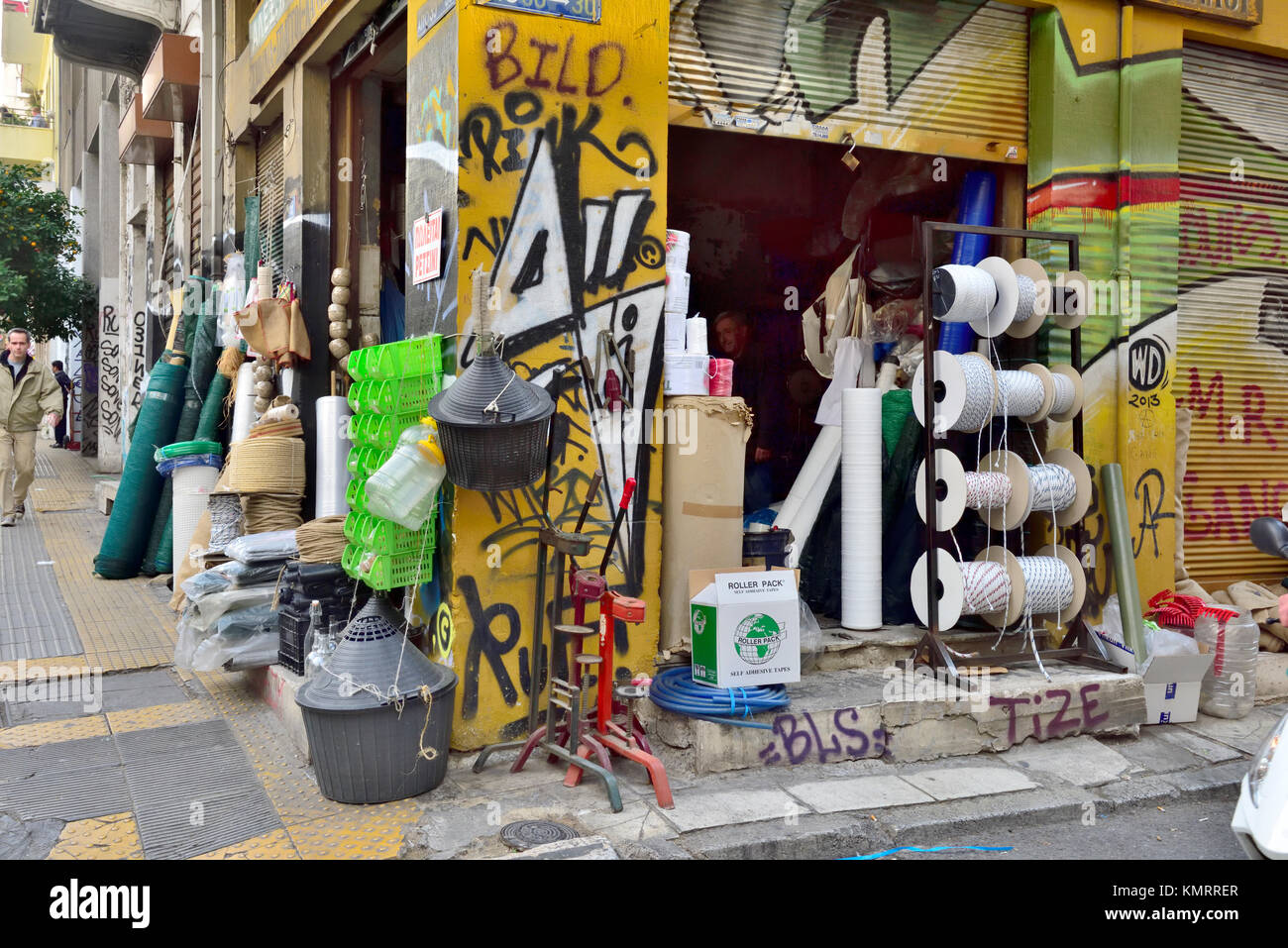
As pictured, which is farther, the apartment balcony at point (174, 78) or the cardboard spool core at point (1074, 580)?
the apartment balcony at point (174, 78)

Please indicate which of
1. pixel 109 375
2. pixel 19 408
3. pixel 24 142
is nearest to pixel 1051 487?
pixel 19 408

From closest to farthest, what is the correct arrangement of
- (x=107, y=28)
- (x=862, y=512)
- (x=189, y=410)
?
(x=862, y=512) → (x=189, y=410) → (x=107, y=28)

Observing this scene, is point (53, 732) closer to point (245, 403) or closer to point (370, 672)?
point (370, 672)

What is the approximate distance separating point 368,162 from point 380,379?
10.6 ft

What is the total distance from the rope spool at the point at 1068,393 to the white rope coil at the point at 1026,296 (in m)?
0.42

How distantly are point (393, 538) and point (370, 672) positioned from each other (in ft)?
2.47

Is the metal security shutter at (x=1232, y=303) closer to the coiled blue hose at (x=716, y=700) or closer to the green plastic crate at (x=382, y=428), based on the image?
the coiled blue hose at (x=716, y=700)

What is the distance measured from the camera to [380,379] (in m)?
5.06

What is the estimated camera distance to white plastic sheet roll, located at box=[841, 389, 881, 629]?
6078 millimetres

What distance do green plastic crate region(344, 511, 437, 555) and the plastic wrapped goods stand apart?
15.4ft

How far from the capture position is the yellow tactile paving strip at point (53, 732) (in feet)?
17.1

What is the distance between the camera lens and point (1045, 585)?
587 centimetres

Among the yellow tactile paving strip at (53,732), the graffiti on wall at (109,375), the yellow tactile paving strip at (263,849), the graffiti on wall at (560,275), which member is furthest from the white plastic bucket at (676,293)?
the graffiti on wall at (109,375)
